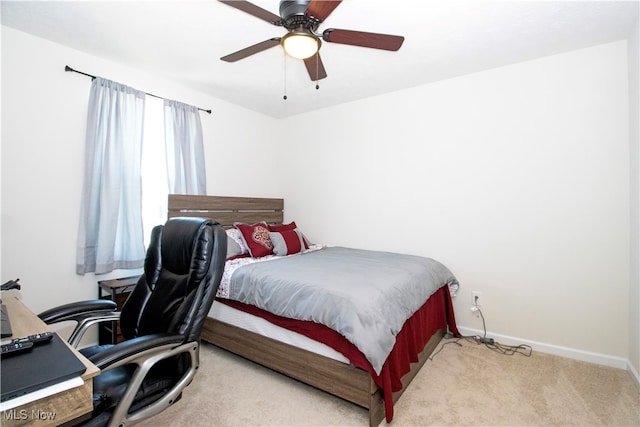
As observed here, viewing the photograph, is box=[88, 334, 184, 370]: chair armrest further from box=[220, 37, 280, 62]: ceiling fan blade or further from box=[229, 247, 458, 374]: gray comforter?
box=[220, 37, 280, 62]: ceiling fan blade

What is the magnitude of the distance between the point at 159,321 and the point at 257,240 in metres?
1.68

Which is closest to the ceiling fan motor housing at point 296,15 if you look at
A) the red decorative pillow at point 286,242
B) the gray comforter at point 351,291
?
the gray comforter at point 351,291

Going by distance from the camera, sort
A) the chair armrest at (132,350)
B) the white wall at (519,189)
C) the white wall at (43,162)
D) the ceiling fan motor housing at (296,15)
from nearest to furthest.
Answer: the chair armrest at (132,350), the ceiling fan motor housing at (296,15), the white wall at (43,162), the white wall at (519,189)

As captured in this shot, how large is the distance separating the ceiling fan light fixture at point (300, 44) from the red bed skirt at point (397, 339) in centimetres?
164

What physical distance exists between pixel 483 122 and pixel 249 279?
251 cm

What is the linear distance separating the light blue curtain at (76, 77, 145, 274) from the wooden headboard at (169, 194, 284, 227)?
385mm

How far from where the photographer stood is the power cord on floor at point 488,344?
260 cm

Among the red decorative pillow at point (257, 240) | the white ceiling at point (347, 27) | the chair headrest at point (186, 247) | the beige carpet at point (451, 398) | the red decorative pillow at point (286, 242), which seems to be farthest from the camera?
the red decorative pillow at point (286, 242)

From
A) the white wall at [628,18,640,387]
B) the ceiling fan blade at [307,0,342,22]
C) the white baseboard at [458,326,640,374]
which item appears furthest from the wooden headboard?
the white wall at [628,18,640,387]

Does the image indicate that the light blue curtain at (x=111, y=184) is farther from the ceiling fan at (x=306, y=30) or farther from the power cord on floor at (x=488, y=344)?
the power cord on floor at (x=488, y=344)

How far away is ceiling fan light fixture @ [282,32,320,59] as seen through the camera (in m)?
1.72

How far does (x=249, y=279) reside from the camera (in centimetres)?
231

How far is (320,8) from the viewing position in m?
1.60

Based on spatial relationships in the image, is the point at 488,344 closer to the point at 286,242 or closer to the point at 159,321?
the point at 286,242
